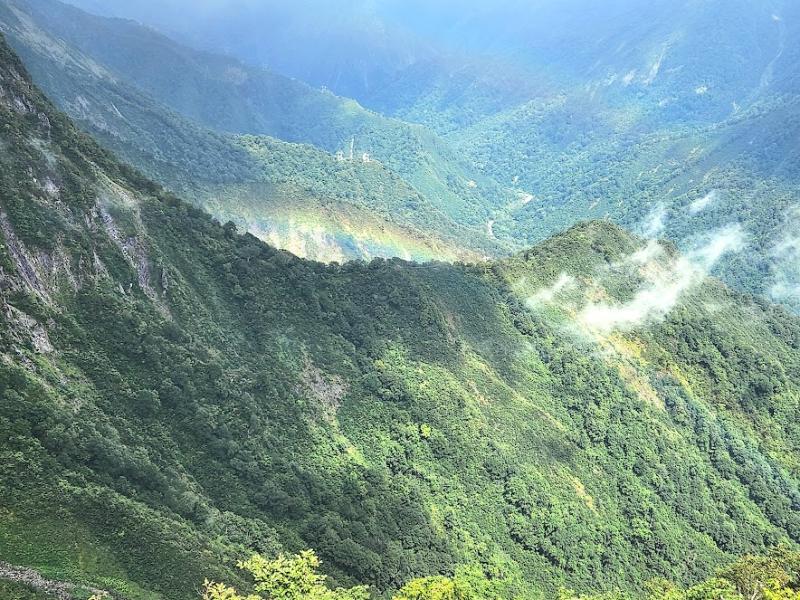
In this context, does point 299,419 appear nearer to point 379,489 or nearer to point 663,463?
point 379,489

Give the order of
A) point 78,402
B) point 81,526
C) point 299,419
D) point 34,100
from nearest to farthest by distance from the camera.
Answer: point 81,526
point 78,402
point 34,100
point 299,419

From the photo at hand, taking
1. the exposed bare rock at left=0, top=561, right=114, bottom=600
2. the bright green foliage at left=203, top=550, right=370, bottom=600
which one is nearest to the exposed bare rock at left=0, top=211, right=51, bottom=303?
the exposed bare rock at left=0, top=561, right=114, bottom=600

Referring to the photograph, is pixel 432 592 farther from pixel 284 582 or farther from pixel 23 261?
pixel 23 261

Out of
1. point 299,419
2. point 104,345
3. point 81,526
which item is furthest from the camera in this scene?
point 299,419

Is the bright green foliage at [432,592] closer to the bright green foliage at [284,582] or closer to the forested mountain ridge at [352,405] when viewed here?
the bright green foliage at [284,582]

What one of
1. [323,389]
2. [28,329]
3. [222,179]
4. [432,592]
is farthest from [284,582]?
[222,179]

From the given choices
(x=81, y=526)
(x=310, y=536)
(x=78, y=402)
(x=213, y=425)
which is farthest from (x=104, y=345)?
(x=310, y=536)

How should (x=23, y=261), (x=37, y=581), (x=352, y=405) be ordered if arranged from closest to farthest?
(x=37, y=581) → (x=23, y=261) → (x=352, y=405)

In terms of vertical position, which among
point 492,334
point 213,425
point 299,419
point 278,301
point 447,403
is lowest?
point 213,425
